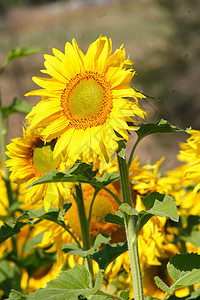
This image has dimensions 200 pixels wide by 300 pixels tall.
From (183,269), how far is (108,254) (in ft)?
0.52

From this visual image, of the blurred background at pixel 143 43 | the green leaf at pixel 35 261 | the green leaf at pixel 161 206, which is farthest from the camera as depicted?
the green leaf at pixel 35 261

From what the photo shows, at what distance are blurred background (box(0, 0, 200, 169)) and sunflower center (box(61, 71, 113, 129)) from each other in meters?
0.06

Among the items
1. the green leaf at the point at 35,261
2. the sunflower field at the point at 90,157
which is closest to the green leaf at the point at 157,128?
the sunflower field at the point at 90,157

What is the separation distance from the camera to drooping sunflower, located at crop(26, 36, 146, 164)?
70 cm

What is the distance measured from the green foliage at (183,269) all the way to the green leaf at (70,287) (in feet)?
0.39

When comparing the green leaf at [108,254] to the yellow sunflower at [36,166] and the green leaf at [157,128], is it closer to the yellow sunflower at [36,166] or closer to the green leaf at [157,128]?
the yellow sunflower at [36,166]

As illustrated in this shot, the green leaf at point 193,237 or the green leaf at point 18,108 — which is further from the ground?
the green leaf at point 18,108

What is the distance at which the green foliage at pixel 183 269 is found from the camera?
749mm

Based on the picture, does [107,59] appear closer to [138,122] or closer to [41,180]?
[138,122]

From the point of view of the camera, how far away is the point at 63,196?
83 centimetres

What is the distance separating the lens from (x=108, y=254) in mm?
875

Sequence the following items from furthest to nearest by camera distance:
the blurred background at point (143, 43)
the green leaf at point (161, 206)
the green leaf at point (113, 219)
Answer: the blurred background at point (143, 43)
the green leaf at point (113, 219)
the green leaf at point (161, 206)

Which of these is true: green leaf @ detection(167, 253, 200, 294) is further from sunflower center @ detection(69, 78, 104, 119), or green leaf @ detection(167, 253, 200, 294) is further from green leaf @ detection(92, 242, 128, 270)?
sunflower center @ detection(69, 78, 104, 119)

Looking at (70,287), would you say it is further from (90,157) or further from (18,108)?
(18,108)
